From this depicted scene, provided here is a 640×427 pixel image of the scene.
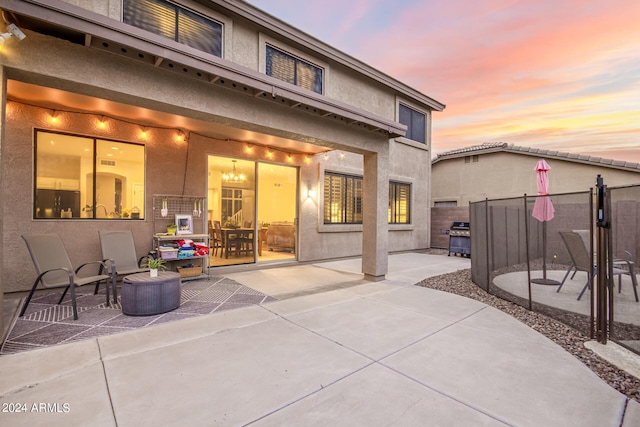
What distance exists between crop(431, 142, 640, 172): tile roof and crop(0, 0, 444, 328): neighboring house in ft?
22.0

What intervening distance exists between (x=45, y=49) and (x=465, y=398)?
5085mm

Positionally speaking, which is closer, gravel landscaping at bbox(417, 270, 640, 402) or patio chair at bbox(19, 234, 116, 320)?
gravel landscaping at bbox(417, 270, 640, 402)

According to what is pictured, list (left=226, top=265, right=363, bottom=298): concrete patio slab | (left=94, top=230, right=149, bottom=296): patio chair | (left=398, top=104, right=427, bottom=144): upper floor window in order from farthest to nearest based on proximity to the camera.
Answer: (left=398, top=104, right=427, bottom=144): upper floor window
(left=226, top=265, right=363, bottom=298): concrete patio slab
(left=94, top=230, right=149, bottom=296): patio chair

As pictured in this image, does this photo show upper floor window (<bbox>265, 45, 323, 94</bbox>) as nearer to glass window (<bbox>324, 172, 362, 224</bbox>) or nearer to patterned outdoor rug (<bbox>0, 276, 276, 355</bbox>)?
glass window (<bbox>324, 172, 362, 224</bbox>)

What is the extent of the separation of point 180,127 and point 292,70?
335 centimetres

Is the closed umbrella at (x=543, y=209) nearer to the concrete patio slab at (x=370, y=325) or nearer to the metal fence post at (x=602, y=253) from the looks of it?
the metal fence post at (x=602, y=253)

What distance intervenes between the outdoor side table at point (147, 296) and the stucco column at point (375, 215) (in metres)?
4.00

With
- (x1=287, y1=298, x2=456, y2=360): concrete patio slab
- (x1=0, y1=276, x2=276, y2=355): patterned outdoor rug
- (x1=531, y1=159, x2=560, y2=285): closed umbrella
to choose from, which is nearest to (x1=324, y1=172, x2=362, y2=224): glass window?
(x1=0, y1=276, x2=276, y2=355): patterned outdoor rug

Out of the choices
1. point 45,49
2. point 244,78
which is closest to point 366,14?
point 244,78

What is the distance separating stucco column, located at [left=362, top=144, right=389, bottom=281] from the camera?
6402mm

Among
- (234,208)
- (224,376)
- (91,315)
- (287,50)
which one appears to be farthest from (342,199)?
(224,376)

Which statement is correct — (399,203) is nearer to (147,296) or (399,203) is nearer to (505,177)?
(505,177)

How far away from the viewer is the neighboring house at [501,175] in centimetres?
1117

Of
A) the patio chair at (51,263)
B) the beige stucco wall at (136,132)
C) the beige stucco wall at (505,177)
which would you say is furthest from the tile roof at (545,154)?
the patio chair at (51,263)
